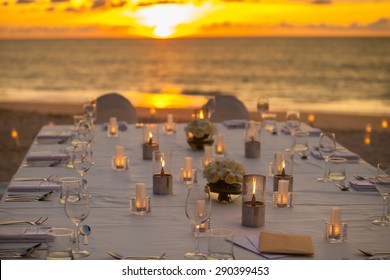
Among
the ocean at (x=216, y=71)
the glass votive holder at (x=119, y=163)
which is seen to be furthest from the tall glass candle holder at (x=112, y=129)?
the ocean at (x=216, y=71)

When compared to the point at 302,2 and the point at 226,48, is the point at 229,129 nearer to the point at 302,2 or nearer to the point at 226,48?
the point at 302,2

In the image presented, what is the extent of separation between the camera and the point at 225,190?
309cm

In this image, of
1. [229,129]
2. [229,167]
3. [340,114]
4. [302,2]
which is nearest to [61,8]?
[302,2]

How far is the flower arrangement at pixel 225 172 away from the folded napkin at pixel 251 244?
487 mm

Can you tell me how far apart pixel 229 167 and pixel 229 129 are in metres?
2.18

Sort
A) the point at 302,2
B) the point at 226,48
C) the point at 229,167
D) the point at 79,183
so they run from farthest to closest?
1. the point at 226,48
2. the point at 302,2
3. the point at 229,167
4. the point at 79,183

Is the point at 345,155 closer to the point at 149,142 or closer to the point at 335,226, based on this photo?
the point at 149,142

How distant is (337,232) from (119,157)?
155 cm

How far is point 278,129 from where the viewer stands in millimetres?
5246

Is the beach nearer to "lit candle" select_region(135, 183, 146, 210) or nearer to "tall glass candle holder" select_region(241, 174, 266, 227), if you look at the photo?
"lit candle" select_region(135, 183, 146, 210)

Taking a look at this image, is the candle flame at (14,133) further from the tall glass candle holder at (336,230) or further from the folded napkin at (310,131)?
the tall glass candle holder at (336,230)

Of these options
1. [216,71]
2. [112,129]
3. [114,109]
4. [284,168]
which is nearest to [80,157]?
[284,168]

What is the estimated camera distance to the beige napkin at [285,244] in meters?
2.46

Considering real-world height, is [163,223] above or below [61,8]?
below
